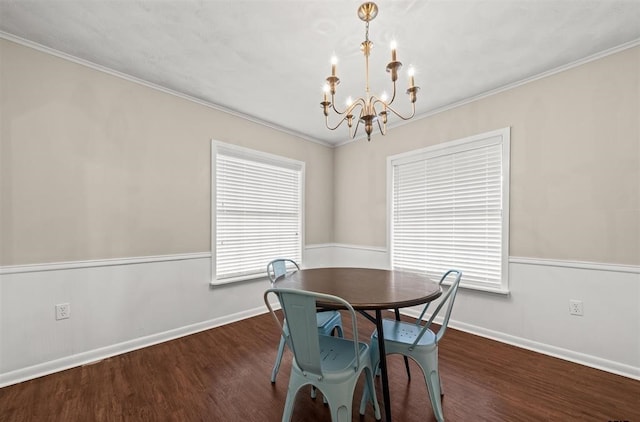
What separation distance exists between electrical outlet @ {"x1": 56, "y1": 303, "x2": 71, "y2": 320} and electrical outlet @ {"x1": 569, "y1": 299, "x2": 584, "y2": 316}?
4.19m

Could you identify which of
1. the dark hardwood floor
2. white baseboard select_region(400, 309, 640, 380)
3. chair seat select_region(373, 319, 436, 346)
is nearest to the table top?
chair seat select_region(373, 319, 436, 346)

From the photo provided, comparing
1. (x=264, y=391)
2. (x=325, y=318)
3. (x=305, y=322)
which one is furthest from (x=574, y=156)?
(x=264, y=391)

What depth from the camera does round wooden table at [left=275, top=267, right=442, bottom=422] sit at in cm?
147

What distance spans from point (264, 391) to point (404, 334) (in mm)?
1062

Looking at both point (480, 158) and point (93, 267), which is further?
point (480, 158)

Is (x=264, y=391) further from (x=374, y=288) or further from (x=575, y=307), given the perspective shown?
(x=575, y=307)

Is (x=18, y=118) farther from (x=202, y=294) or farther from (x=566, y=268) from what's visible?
(x=566, y=268)

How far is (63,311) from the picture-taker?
2.16m

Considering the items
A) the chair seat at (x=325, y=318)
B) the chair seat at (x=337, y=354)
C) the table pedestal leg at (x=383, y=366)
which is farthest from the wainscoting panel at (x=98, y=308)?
the table pedestal leg at (x=383, y=366)

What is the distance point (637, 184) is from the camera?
203 centimetres

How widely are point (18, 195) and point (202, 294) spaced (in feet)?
5.60

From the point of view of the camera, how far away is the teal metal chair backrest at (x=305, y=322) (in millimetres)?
1239

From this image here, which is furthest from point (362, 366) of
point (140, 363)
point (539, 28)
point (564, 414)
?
point (539, 28)

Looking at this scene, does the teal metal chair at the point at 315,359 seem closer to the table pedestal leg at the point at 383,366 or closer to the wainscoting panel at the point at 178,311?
the table pedestal leg at the point at 383,366
